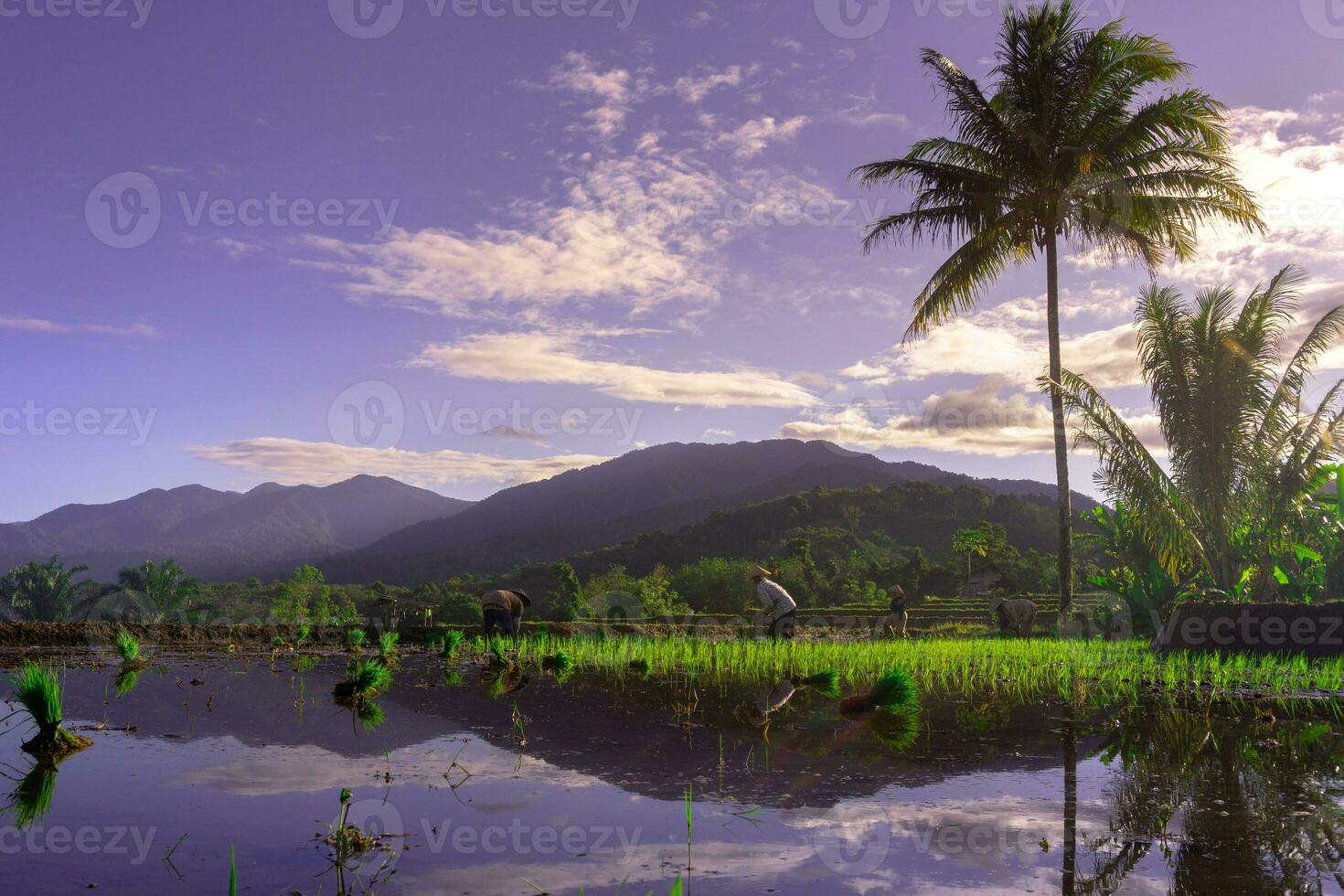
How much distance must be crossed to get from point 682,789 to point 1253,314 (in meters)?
17.0

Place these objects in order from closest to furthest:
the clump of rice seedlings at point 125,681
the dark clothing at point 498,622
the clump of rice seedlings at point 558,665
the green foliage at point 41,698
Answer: the green foliage at point 41,698, the clump of rice seedlings at point 125,681, the clump of rice seedlings at point 558,665, the dark clothing at point 498,622

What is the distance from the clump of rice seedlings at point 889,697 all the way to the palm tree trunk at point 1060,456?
11.0m

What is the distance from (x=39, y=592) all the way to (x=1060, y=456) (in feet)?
186

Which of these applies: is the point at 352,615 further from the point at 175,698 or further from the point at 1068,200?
the point at 1068,200

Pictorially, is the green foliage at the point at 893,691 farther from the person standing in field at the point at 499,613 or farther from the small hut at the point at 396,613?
the small hut at the point at 396,613

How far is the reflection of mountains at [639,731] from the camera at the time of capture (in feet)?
17.9

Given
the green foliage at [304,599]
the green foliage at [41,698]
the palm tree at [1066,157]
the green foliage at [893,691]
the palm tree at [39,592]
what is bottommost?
the palm tree at [39,592]

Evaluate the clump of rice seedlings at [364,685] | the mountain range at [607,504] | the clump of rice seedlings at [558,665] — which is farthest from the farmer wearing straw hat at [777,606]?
the mountain range at [607,504]

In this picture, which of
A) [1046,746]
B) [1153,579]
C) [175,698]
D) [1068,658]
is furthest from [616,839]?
[1153,579]

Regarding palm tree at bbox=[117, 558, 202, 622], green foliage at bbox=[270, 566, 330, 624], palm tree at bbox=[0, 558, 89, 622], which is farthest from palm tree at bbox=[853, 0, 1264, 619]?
palm tree at bbox=[0, 558, 89, 622]

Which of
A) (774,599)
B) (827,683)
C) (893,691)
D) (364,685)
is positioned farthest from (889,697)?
(774,599)

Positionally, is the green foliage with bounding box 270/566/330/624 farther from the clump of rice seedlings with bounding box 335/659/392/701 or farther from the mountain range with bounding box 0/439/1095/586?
the mountain range with bounding box 0/439/1095/586

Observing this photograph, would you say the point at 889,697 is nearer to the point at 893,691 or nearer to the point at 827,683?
the point at 893,691

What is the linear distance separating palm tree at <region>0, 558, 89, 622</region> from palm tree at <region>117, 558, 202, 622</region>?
13.8 ft
